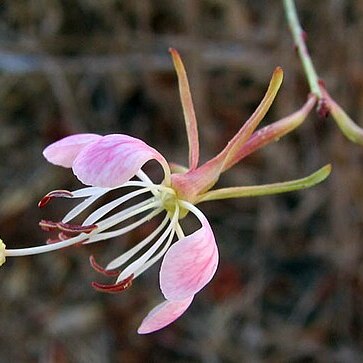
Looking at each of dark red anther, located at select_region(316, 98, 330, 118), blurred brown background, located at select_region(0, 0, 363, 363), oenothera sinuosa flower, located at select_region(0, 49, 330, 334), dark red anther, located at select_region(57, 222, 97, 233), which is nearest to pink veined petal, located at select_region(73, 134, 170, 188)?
oenothera sinuosa flower, located at select_region(0, 49, 330, 334)

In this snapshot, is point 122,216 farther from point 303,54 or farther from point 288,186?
point 303,54

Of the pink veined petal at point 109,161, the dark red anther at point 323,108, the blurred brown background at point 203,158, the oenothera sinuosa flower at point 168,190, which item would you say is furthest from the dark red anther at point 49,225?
the blurred brown background at point 203,158

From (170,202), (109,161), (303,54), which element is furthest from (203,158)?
(109,161)

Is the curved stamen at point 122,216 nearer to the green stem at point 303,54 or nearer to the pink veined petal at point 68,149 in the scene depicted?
the pink veined petal at point 68,149

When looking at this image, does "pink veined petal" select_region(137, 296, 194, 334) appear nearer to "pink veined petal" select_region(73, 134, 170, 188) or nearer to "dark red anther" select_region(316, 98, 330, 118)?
"pink veined petal" select_region(73, 134, 170, 188)

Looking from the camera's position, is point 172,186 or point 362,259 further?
point 362,259

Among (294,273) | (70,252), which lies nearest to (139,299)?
(70,252)

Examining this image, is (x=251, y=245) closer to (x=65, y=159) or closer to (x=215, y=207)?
(x=215, y=207)
